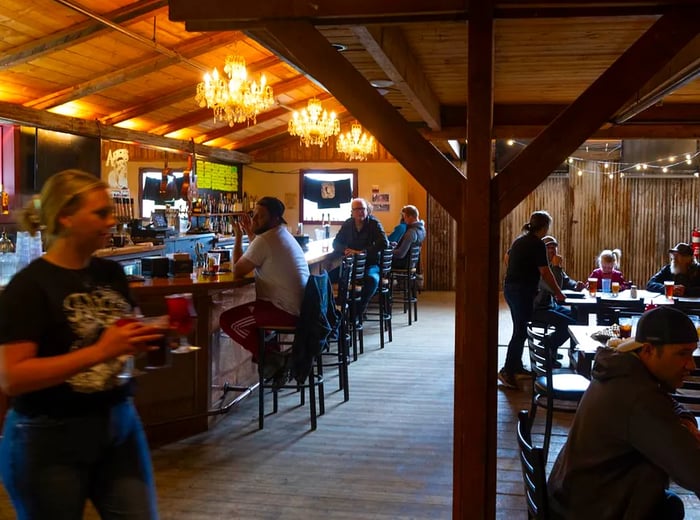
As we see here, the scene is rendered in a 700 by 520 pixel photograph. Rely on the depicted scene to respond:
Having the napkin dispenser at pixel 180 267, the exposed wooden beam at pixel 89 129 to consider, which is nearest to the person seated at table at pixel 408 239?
the exposed wooden beam at pixel 89 129

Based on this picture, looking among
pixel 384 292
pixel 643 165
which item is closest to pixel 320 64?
pixel 384 292

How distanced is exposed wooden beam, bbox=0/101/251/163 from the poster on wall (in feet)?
10.2

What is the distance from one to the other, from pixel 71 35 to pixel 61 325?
236 inches

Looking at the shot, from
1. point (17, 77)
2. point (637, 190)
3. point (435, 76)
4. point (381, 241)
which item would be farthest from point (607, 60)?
point (637, 190)

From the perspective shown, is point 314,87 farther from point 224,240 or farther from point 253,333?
point 253,333

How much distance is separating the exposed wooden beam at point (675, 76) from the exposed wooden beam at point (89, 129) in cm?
637

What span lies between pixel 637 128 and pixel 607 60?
8.71 feet

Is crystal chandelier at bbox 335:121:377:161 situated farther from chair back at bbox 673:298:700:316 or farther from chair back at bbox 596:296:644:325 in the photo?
chair back at bbox 673:298:700:316

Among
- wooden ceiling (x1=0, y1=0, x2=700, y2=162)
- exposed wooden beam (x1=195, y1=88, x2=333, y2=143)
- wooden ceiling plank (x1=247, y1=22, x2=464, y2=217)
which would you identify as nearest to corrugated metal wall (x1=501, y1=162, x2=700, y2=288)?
wooden ceiling (x1=0, y1=0, x2=700, y2=162)

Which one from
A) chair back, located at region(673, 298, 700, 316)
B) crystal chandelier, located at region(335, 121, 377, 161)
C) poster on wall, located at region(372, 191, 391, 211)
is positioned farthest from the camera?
poster on wall, located at region(372, 191, 391, 211)

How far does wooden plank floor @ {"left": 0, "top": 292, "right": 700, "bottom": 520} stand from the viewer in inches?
146

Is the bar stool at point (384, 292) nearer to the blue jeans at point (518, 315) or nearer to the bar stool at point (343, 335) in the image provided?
the bar stool at point (343, 335)

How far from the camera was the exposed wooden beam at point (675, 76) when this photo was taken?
4.08 m

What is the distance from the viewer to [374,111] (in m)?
3.08
